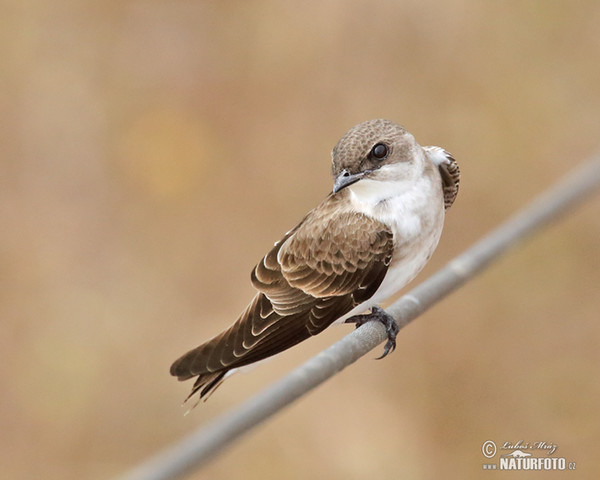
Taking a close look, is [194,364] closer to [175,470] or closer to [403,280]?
[403,280]

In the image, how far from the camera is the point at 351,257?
9.07 ft

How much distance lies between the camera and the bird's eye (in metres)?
2.45

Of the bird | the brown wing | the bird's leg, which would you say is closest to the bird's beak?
the bird

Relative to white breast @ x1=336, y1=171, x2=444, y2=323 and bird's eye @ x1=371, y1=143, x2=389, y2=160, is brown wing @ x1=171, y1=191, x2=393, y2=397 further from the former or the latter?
→ bird's eye @ x1=371, y1=143, x2=389, y2=160

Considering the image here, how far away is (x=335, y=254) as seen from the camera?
279cm

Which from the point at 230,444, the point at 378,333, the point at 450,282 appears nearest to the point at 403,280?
the point at 378,333

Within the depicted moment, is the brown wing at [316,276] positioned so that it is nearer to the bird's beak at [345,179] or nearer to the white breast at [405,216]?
the white breast at [405,216]

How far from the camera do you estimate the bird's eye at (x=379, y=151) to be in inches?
96.3

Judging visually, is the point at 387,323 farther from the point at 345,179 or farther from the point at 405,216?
the point at 345,179

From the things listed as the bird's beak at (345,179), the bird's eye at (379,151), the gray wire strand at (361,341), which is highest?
the bird's eye at (379,151)

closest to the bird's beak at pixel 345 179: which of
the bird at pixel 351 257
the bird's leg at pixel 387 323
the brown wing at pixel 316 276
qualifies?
the bird at pixel 351 257

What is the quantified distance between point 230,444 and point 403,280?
158 cm

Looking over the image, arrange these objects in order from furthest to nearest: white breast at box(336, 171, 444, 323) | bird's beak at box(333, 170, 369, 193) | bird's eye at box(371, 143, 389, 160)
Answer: white breast at box(336, 171, 444, 323) < bird's eye at box(371, 143, 389, 160) < bird's beak at box(333, 170, 369, 193)

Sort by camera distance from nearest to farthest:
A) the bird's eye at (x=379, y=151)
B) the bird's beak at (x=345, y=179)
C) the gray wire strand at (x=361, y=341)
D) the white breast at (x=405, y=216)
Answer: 1. the gray wire strand at (x=361, y=341)
2. the bird's beak at (x=345, y=179)
3. the bird's eye at (x=379, y=151)
4. the white breast at (x=405, y=216)
